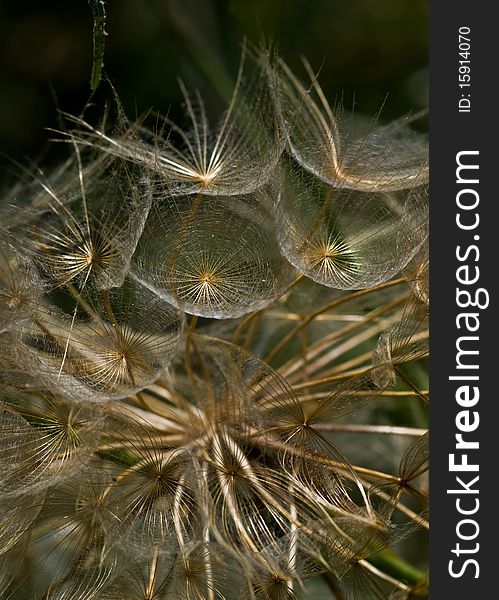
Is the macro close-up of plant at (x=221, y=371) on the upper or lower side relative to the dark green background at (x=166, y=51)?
lower

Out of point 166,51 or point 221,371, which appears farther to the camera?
point 166,51

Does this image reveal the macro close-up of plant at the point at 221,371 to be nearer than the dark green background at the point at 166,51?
Yes

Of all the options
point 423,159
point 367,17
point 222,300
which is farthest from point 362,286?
point 367,17

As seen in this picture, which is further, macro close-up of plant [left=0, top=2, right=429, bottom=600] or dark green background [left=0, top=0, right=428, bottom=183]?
dark green background [left=0, top=0, right=428, bottom=183]

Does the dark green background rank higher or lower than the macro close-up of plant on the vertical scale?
higher

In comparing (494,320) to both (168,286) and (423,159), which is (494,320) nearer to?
(423,159)
